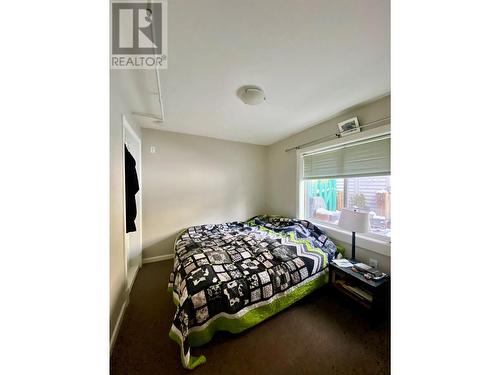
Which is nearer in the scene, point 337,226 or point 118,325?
point 118,325

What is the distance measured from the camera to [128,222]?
1873 mm

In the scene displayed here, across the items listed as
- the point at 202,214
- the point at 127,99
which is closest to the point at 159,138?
the point at 127,99

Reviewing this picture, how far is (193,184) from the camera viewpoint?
10.5ft

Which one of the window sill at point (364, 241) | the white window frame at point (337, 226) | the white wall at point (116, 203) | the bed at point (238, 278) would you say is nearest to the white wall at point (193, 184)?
the bed at point (238, 278)

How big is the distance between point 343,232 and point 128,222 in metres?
2.73

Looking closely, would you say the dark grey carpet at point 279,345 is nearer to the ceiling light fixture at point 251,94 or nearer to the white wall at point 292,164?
the white wall at point 292,164

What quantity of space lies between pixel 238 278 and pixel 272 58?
6.36 ft

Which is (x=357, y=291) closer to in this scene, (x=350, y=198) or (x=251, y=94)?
(x=350, y=198)

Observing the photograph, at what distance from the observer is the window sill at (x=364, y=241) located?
6.02 ft

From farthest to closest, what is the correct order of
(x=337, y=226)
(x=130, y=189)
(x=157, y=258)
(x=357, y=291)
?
(x=157, y=258), (x=337, y=226), (x=130, y=189), (x=357, y=291)

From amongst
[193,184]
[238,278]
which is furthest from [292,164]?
[238,278]

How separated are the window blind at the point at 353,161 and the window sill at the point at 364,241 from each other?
777mm

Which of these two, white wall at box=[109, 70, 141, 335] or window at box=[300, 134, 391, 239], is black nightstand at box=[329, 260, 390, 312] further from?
white wall at box=[109, 70, 141, 335]
